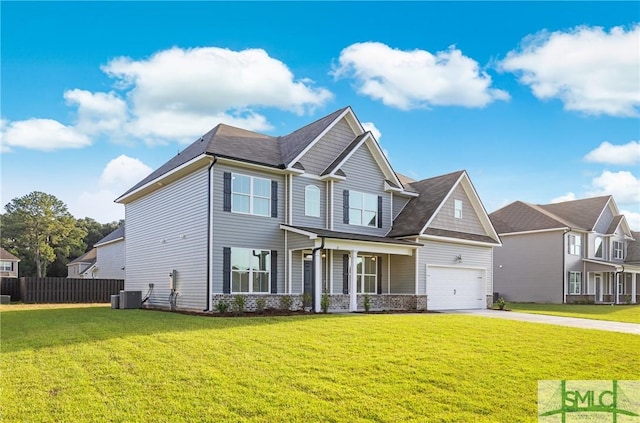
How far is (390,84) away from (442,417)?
15635 millimetres

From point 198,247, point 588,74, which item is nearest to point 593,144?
point 588,74

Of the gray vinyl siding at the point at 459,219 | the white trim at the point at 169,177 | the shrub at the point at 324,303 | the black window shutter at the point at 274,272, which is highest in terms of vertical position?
the white trim at the point at 169,177

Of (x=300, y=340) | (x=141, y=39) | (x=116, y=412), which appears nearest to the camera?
(x=116, y=412)

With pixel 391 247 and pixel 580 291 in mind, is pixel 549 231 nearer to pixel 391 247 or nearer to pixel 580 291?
pixel 580 291

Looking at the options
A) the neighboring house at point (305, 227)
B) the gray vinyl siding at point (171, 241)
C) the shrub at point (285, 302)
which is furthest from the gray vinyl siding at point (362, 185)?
the gray vinyl siding at point (171, 241)

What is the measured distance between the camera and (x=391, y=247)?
70.2 ft

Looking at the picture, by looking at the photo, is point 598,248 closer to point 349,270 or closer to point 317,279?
point 349,270

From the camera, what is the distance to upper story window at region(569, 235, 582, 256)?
36125mm

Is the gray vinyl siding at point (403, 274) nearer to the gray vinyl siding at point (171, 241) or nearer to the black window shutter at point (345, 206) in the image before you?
the black window shutter at point (345, 206)

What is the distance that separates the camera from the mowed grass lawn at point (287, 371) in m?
6.51

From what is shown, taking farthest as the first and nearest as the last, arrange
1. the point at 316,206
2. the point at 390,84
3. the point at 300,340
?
the point at 316,206 < the point at 390,84 < the point at 300,340

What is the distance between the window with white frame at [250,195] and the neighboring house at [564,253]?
23785 millimetres

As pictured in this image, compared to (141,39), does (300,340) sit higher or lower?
lower

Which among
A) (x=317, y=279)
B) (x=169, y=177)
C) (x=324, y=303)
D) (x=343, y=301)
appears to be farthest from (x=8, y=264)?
(x=324, y=303)
